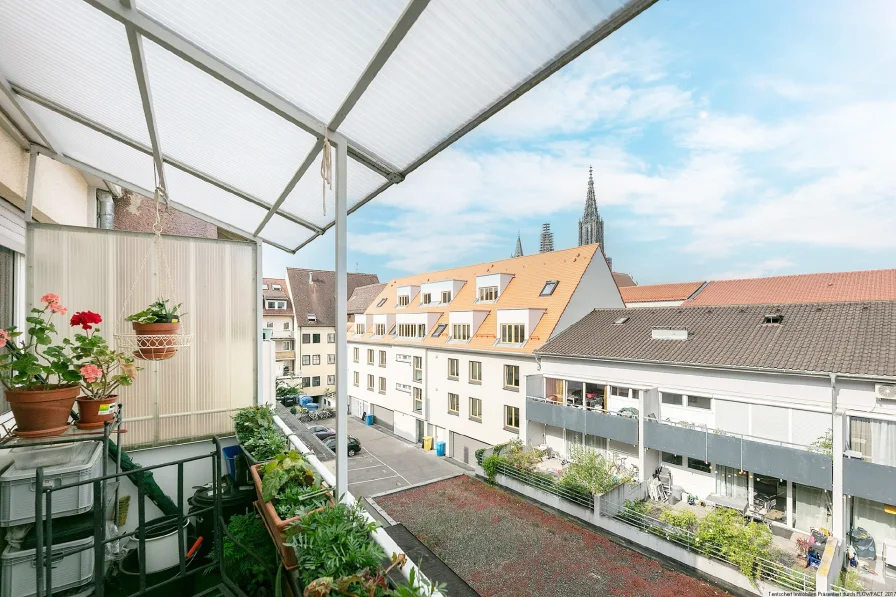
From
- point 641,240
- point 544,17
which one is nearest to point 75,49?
point 544,17

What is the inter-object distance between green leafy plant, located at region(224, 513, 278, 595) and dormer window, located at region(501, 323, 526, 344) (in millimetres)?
12565

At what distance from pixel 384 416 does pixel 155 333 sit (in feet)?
63.6

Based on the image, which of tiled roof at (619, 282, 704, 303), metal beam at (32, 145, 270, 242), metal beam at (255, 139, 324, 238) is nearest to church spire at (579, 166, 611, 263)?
tiled roof at (619, 282, 704, 303)

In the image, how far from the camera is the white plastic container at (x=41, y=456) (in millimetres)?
2297

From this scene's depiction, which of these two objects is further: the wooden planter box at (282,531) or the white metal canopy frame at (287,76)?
the wooden planter box at (282,531)

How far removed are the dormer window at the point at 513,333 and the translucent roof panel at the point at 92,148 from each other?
1224cm

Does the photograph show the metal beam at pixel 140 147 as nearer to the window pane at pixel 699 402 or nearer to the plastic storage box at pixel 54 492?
the plastic storage box at pixel 54 492

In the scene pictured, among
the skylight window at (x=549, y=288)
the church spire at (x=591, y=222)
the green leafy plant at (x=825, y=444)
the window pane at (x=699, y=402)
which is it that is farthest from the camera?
the church spire at (x=591, y=222)

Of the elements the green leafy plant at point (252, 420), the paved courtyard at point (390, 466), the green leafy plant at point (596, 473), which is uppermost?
the green leafy plant at point (252, 420)

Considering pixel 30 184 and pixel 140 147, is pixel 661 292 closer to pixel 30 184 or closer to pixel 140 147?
pixel 140 147

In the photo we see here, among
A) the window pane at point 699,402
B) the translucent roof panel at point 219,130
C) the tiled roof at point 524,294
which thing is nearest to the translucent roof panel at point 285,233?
the translucent roof panel at point 219,130

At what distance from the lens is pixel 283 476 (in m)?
2.39

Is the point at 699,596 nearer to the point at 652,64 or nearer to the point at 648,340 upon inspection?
the point at 648,340

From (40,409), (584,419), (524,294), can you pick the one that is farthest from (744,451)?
(40,409)
